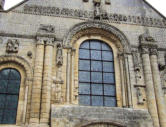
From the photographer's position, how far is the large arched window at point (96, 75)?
11922 mm

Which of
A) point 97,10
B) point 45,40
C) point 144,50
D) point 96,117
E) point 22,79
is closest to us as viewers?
point 96,117

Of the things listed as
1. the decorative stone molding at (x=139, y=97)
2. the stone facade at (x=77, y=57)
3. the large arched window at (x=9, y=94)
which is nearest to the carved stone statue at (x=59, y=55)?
the stone facade at (x=77, y=57)

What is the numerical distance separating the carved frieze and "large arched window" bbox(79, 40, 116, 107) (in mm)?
1535

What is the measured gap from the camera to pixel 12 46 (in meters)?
12.0

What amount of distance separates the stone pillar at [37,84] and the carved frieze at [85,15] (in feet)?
6.71

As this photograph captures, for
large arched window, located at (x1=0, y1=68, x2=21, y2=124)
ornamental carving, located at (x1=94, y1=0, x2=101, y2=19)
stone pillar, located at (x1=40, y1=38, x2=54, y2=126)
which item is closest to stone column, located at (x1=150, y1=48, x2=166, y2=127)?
ornamental carving, located at (x1=94, y1=0, x2=101, y2=19)

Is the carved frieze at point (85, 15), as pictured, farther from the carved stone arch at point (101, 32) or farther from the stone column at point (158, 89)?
the stone column at point (158, 89)

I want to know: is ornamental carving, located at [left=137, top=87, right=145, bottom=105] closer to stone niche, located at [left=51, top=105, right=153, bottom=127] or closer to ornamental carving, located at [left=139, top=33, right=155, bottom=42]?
stone niche, located at [left=51, top=105, right=153, bottom=127]

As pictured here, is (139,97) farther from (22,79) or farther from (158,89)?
(22,79)

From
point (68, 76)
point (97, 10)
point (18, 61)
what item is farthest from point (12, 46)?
point (97, 10)

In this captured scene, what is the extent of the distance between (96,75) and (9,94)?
13.9ft

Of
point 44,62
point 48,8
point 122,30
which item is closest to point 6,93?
point 44,62

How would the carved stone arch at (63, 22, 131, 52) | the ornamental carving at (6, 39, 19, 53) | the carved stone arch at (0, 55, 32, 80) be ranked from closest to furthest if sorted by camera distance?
the carved stone arch at (0, 55, 32, 80) < the ornamental carving at (6, 39, 19, 53) < the carved stone arch at (63, 22, 131, 52)

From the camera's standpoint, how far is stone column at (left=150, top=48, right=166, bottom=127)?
1148 cm
